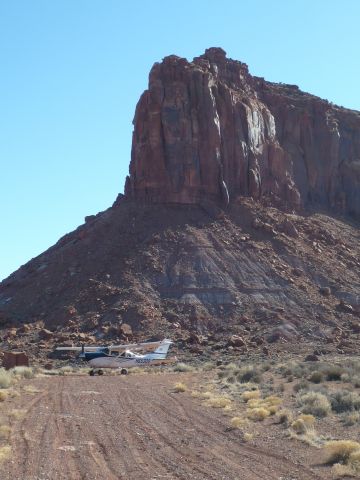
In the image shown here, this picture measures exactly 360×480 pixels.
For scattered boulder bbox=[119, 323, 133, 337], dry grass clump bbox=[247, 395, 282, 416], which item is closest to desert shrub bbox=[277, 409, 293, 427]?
dry grass clump bbox=[247, 395, 282, 416]

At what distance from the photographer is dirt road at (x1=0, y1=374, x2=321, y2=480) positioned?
1531 cm

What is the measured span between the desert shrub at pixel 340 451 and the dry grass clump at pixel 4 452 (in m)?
7.06

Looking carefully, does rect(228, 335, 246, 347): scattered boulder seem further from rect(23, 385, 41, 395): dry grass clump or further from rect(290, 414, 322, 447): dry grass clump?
rect(290, 414, 322, 447): dry grass clump

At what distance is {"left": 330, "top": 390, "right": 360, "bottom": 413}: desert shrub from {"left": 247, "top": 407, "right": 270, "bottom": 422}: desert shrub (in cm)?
245

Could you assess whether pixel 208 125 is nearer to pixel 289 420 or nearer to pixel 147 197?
pixel 147 197

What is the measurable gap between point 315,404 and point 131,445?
29.4 feet

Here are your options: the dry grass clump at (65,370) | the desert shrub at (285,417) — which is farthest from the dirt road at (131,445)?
the dry grass clump at (65,370)

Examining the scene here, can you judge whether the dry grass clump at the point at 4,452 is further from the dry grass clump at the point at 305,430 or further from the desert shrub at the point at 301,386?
the desert shrub at the point at 301,386

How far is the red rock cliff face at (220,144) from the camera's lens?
7944 cm

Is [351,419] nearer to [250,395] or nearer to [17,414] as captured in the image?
[250,395]

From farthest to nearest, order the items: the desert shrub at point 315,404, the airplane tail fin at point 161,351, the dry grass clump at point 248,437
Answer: the airplane tail fin at point 161,351
the desert shrub at point 315,404
the dry grass clump at point 248,437

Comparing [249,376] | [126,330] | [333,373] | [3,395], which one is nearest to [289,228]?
[126,330]

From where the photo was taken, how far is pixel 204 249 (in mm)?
74438

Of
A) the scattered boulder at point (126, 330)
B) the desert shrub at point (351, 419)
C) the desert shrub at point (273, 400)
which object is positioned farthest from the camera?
the scattered boulder at point (126, 330)
